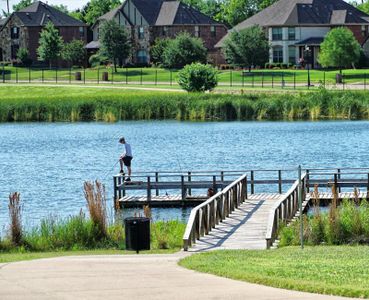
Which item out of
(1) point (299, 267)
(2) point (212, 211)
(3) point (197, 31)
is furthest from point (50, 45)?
(1) point (299, 267)

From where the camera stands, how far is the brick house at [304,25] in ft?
467

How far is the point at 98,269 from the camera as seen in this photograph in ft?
77.5

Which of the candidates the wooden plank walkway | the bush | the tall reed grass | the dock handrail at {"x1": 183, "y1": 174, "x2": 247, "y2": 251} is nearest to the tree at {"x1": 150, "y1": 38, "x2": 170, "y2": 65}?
the bush

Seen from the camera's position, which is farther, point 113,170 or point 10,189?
point 113,170

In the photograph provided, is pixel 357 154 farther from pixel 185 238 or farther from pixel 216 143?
pixel 185 238

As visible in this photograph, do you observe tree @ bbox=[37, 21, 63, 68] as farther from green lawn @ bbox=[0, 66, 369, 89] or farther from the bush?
the bush

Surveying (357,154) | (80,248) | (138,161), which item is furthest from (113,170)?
(80,248)

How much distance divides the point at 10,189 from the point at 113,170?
9.12 meters

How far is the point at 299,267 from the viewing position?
23.0 metres

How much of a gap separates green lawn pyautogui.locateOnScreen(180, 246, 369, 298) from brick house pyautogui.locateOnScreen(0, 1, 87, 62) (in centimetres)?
13794

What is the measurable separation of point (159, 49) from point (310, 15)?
18.7 meters

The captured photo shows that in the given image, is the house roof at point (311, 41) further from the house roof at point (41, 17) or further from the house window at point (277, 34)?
the house roof at point (41, 17)

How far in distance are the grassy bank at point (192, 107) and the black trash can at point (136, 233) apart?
207 feet

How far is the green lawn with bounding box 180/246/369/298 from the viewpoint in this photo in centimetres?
2061
